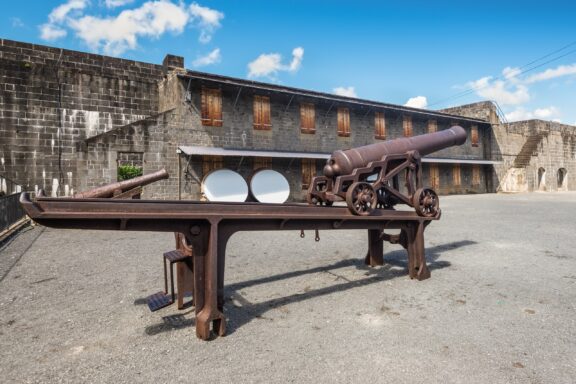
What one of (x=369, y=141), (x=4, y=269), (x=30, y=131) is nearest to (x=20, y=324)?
(x=4, y=269)

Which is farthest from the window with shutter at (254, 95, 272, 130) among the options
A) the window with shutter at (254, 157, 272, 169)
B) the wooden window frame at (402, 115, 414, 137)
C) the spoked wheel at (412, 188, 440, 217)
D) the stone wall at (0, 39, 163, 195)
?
the spoked wheel at (412, 188, 440, 217)

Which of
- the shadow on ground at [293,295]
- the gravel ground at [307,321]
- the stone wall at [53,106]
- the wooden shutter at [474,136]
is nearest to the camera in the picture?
the gravel ground at [307,321]

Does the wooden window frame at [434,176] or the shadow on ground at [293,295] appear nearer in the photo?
the shadow on ground at [293,295]

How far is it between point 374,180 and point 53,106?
1363 centimetres

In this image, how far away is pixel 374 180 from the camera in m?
4.68

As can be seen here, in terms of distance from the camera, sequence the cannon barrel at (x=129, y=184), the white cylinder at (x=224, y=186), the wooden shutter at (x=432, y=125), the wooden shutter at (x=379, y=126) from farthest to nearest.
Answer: the wooden shutter at (x=432, y=125), the wooden shutter at (x=379, y=126), the white cylinder at (x=224, y=186), the cannon barrel at (x=129, y=184)

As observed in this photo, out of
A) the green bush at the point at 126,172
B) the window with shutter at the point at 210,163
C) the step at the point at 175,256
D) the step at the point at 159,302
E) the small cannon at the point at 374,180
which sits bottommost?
the step at the point at 159,302

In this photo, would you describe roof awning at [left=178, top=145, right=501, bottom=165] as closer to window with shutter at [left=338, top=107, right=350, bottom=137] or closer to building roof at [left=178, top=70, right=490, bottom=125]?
window with shutter at [left=338, top=107, right=350, bottom=137]

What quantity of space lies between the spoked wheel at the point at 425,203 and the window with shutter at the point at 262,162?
1188 centimetres

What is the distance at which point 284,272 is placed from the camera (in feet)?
17.5

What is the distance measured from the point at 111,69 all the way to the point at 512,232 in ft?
51.3

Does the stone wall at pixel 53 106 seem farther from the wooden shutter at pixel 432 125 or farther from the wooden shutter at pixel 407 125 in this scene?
the wooden shutter at pixel 432 125

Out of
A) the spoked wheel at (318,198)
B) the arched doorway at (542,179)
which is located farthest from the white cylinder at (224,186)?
the arched doorway at (542,179)

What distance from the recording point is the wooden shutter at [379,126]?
2048 cm
